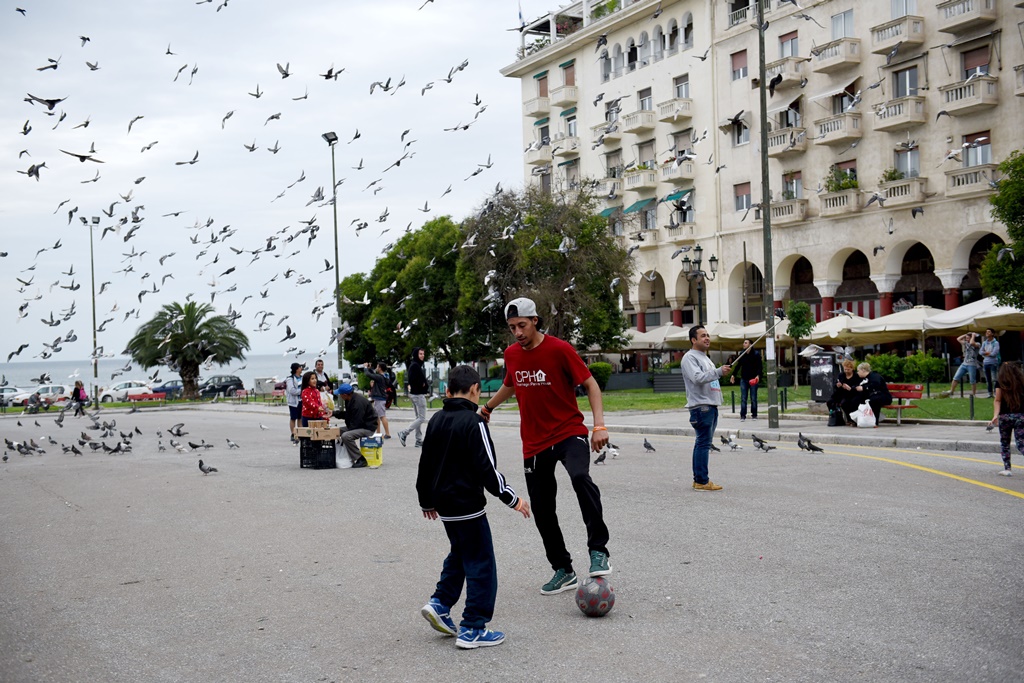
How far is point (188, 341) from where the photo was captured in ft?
194

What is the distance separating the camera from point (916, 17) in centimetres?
3612

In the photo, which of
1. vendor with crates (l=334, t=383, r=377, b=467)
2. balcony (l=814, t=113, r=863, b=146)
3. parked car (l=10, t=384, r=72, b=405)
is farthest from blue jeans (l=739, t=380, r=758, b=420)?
parked car (l=10, t=384, r=72, b=405)

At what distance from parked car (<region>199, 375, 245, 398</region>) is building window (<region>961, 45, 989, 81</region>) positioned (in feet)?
148

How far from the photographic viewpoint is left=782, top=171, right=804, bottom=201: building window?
42.2 metres

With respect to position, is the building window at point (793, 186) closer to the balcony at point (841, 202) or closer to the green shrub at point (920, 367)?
the balcony at point (841, 202)

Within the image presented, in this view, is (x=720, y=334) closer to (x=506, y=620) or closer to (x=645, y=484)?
(x=645, y=484)

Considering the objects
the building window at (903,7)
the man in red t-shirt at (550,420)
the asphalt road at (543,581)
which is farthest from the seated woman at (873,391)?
the building window at (903,7)

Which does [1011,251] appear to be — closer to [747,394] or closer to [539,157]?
[747,394]

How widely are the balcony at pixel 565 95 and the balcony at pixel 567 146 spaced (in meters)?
1.87

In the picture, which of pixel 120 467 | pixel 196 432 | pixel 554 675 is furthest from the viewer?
pixel 196 432

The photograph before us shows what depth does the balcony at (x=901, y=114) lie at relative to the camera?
119ft

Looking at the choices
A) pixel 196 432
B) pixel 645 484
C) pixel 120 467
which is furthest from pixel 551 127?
pixel 645 484

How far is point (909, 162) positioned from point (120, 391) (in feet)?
178

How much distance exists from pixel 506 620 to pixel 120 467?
504 inches
